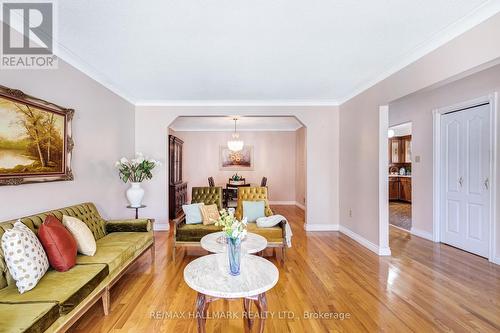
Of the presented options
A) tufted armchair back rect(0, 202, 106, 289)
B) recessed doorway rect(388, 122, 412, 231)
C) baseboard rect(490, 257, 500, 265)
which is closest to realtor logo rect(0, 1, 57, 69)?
tufted armchair back rect(0, 202, 106, 289)

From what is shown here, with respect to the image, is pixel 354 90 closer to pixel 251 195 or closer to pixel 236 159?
pixel 251 195

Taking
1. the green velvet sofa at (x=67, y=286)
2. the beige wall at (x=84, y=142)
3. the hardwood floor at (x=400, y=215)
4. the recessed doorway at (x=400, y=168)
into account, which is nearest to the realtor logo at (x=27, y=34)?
the beige wall at (x=84, y=142)

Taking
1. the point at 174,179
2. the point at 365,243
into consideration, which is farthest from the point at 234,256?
the point at 174,179

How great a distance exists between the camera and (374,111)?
403 cm

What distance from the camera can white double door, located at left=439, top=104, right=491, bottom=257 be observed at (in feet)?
12.3

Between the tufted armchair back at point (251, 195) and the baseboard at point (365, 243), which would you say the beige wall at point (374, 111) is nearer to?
the baseboard at point (365, 243)

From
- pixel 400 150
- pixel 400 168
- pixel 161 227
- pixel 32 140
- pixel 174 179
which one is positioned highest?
pixel 400 150

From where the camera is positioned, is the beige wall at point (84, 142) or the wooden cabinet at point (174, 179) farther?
the wooden cabinet at point (174, 179)

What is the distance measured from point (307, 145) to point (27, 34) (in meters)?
4.54

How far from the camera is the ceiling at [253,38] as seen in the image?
7.13ft

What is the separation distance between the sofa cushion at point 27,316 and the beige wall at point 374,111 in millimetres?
3869

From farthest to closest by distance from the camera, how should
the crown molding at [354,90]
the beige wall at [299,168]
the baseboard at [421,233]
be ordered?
the beige wall at [299,168], the baseboard at [421,233], the crown molding at [354,90]

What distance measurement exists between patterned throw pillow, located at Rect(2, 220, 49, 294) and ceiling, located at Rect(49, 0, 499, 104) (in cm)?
191

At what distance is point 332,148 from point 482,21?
10.8 feet
